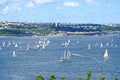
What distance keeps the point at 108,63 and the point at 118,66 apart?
5.78 m

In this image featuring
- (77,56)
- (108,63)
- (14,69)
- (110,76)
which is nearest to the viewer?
(110,76)

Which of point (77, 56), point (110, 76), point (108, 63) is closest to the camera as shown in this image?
point (110, 76)

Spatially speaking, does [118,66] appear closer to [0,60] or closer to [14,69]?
[14,69]

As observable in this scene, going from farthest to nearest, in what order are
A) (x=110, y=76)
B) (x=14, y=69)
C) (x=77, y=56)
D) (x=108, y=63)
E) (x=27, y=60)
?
1. (x=77, y=56)
2. (x=27, y=60)
3. (x=108, y=63)
4. (x=14, y=69)
5. (x=110, y=76)

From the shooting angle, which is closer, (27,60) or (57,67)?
(57,67)

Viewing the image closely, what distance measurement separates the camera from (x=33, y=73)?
86.8 metres

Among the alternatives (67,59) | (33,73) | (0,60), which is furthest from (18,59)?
(33,73)

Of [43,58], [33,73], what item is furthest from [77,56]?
[33,73]

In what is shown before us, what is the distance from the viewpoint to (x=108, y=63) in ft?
340

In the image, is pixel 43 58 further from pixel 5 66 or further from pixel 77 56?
pixel 5 66

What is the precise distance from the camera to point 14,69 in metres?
94.2

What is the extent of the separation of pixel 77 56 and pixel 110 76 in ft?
125

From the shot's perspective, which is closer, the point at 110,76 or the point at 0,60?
the point at 110,76

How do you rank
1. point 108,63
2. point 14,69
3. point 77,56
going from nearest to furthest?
point 14,69 < point 108,63 < point 77,56
